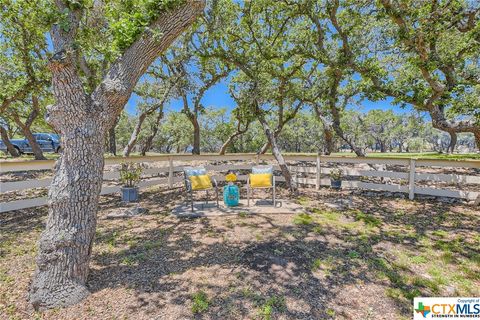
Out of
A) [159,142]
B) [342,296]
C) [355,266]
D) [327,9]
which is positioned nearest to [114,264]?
[342,296]

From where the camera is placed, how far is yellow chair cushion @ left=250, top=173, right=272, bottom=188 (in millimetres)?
5457

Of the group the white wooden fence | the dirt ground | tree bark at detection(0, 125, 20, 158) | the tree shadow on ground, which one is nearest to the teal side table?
the dirt ground

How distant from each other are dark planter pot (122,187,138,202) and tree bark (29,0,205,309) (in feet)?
12.2

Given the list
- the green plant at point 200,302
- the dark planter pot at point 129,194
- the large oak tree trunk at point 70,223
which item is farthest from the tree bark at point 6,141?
the green plant at point 200,302

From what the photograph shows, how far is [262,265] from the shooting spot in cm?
315

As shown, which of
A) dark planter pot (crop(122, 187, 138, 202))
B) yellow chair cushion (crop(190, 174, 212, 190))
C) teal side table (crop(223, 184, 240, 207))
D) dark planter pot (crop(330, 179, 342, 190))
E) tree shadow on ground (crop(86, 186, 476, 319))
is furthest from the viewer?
dark planter pot (crop(330, 179, 342, 190))

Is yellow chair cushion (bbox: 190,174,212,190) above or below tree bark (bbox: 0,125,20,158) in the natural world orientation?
below

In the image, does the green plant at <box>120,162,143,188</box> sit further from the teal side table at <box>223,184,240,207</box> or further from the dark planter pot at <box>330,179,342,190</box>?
the dark planter pot at <box>330,179,342,190</box>

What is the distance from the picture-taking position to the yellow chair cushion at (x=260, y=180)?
17.9ft

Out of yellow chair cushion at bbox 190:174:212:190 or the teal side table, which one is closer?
yellow chair cushion at bbox 190:174:212:190

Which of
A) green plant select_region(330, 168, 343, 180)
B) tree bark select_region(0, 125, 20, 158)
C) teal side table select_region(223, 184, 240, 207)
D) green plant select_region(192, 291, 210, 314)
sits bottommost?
green plant select_region(192, 291, 210, 314)

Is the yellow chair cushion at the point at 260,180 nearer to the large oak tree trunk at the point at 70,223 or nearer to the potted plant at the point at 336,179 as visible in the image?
the potted plant at the point at 336,179

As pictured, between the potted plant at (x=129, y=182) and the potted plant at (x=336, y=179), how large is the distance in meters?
5.43

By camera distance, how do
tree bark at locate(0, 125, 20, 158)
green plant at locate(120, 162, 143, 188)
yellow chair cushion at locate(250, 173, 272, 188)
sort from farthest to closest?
tree bark at locate(0, 125, 20, 158), green plant at locate(120, 162, 143, 188), yellow chair cushion at locate(250, 173, 272, 188)
